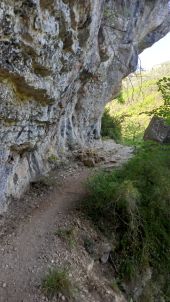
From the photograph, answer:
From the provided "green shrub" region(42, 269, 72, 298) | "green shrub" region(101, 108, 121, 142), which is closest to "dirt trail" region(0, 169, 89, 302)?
"green shrub" region(42, 269, 72, 298)

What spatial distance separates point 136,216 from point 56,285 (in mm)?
2434

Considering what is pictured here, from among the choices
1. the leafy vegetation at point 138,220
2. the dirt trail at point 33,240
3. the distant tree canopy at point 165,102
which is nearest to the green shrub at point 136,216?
the leafy vegetation at point 138,220

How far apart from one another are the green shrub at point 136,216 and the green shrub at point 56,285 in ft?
5.57

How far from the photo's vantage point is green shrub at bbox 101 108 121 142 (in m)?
19.5

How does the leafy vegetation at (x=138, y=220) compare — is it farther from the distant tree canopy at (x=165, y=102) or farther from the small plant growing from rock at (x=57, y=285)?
the distant tree canopy at (x=165, y=102)

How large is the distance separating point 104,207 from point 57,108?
7.66ft

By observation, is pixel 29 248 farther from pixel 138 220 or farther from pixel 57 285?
pixel 138 220

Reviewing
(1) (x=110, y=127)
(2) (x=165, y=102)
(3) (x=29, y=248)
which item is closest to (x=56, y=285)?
(3) (x=29, y=248)

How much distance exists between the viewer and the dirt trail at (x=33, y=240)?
5.67 m

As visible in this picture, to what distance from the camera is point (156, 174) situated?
8.14 metres

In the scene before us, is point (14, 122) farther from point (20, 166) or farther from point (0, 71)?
point (20, 166)

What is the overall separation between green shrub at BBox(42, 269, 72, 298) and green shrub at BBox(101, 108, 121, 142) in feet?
44.8

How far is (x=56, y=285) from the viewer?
566 centimetres

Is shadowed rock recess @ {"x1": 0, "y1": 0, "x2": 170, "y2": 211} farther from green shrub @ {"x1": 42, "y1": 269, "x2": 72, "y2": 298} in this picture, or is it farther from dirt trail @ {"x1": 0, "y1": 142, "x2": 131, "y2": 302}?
green shrub @ {"x1": 42, "y1": 269, "x2": 72, "y2": 298}
